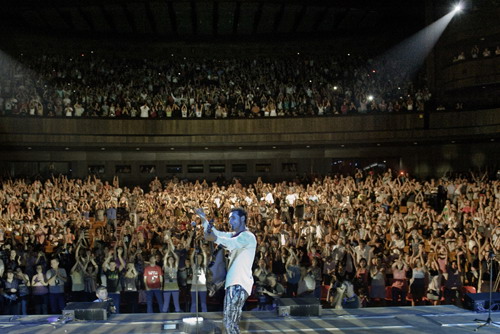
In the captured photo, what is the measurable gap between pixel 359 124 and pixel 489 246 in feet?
39.4

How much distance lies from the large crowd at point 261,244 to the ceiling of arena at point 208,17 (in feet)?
36.4

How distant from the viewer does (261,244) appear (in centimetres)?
1187

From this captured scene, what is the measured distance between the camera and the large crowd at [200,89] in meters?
23.4

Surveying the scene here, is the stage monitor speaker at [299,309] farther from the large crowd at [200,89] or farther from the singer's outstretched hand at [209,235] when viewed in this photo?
the large crowd at [200,89]

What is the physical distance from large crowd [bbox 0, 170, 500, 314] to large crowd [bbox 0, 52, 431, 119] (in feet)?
17.9

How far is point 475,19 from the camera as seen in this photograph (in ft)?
77.5

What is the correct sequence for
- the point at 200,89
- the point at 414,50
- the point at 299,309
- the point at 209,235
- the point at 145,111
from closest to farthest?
the point at 209,235
the point at 299,309
the point at 145,111
the point at 200,89
the point at 414,50

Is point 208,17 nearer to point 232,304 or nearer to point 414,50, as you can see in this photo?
point 414,50

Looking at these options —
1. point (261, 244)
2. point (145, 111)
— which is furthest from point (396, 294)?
point (145, 111)

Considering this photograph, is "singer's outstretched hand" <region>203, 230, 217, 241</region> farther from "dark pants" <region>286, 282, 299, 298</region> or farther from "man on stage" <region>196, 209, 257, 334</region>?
"dark pants" <region>286, 282, 299, 298</region>

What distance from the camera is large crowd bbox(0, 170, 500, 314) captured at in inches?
410

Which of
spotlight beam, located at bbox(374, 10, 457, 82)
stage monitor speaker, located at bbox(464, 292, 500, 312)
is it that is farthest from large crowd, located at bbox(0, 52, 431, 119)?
stage monitor speaker, located at bbox(464, 292, 500, 312)

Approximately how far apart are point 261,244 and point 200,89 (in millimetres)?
13868

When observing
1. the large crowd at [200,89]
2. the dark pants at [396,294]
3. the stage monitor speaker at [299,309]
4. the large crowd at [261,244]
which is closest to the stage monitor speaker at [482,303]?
the large crowd at [261,244]
